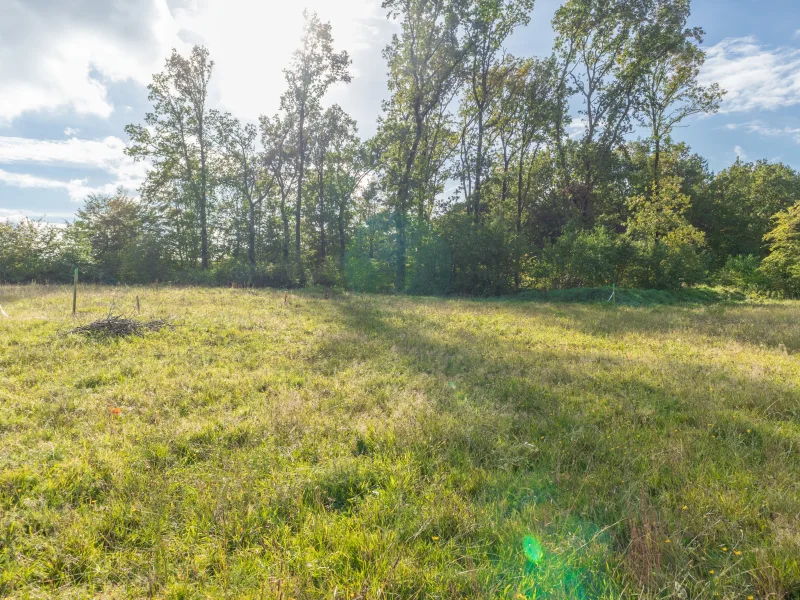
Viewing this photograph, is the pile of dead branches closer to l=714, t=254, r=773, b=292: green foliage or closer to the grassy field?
the grassy field

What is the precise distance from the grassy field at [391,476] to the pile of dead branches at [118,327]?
0.69 metres

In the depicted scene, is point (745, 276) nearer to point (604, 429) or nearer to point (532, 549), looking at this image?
point (604, 429)

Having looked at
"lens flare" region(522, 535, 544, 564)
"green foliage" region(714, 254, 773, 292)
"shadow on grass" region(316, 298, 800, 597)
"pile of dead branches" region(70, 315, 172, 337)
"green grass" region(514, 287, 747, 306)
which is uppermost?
"green foliage" region(714, 254, 773, 292)

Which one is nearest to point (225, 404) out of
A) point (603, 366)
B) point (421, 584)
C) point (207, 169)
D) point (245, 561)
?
point (245, 561)

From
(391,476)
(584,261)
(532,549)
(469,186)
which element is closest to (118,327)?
(391,476)

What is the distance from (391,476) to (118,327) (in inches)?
315

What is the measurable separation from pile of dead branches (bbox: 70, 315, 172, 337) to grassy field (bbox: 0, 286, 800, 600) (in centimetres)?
69

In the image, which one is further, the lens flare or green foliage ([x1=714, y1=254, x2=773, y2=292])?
green foliage ([x1=714, y1=254, x2=773, y2=292])

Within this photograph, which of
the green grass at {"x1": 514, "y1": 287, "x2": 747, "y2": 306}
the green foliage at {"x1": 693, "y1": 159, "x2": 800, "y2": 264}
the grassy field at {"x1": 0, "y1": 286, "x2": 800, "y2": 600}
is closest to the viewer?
the grassy field at {"x1": 0, "y1": 286, "x2": 800, "y2": 600}

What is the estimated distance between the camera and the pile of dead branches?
26.1 feet

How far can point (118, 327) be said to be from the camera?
8.25m

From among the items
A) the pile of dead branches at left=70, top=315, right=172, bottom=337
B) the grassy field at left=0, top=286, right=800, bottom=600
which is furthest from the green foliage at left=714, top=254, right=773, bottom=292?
the pile of dead branches at left=70, top=315, right=172, bottom=337

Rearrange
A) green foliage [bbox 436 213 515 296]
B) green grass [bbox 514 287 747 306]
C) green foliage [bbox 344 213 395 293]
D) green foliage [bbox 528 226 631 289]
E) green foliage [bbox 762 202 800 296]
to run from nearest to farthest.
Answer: green grass [bbox 514 287 747 306]
green foliage [bbox 762 202 800 296]
green foliage [bbox 528 226 631 289]
green foliage [bbox 436 213 515 296]
green foliage [bbox 344 213 395 293]

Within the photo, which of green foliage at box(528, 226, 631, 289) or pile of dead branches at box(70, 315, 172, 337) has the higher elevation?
green foliage at box(528, 226, 631, 289)
